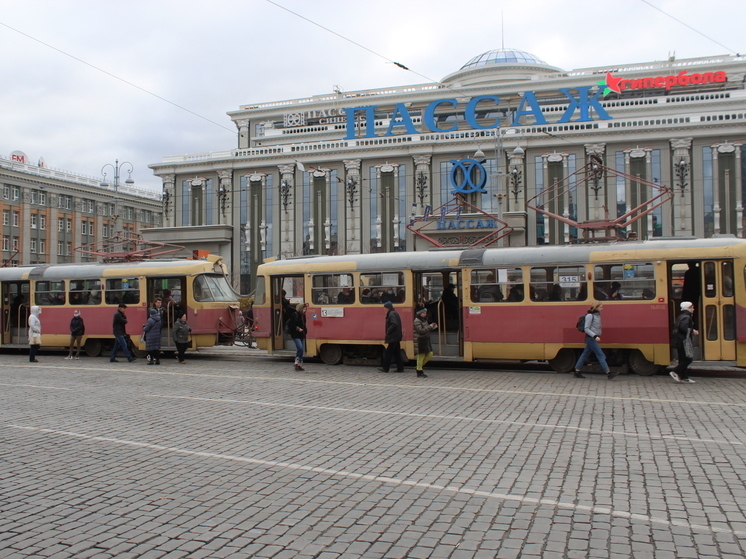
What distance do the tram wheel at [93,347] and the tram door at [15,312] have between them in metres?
2.70

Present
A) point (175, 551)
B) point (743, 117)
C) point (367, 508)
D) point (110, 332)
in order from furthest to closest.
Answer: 1. point (743, 117)
2. point (110, 332)
3. point (367, 508)
4. point (175, 551)

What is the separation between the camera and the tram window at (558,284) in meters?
15.8

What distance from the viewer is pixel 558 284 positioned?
1606 centimetres

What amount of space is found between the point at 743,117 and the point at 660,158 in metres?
5.96

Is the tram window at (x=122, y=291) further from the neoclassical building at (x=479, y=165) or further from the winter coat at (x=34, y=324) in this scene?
the neoclassical building at (x=479, y=165)

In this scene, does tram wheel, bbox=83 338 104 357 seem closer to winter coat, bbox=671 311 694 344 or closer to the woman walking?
the woman walking

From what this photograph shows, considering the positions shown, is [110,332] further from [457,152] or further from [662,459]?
[457,152]

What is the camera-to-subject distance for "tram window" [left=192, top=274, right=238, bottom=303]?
68.9 ft

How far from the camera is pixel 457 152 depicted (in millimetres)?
55188

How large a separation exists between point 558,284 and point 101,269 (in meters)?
14.3

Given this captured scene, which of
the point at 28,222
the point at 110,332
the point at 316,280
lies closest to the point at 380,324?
the point at 316,280

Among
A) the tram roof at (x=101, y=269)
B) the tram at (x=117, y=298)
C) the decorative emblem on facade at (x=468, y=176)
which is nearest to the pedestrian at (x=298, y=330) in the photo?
the tram at (x=117, y=298)

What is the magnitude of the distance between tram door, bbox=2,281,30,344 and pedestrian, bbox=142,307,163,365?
697 cm

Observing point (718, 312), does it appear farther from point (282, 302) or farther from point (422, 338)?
point (282, 302)
